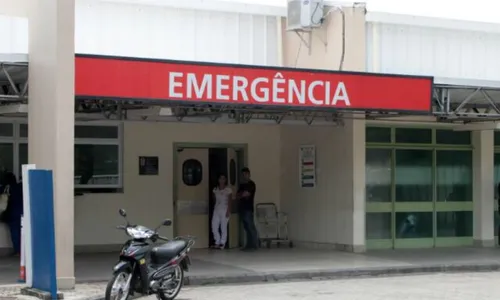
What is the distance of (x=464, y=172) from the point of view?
20.2m

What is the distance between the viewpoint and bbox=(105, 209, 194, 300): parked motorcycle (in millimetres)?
11266

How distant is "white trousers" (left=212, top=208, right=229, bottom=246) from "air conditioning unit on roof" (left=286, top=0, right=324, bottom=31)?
13.8ft

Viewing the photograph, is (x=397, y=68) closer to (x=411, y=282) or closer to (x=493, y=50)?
(x=493, y=50)

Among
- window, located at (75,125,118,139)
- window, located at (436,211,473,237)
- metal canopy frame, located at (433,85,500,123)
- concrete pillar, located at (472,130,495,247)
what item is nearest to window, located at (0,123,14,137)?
window, located at (75,125,118,139)

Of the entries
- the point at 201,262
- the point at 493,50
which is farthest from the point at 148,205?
the point at 493,50

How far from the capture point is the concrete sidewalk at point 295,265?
14312 mm

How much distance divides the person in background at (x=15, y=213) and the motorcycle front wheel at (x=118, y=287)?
602 cm

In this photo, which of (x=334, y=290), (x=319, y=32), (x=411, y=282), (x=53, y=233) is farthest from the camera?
(x=319, y=32)

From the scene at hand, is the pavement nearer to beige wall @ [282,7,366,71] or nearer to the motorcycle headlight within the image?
the motorcycle headlight

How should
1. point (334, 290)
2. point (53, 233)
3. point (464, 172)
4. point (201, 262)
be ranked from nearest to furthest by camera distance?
1. point (53, 233)
2. point (334, 290)
3. point (201, 262)
4. point (464, 172)

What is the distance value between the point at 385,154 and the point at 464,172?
94.3 inches

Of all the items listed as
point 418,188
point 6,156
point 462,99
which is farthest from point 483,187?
point 6,156

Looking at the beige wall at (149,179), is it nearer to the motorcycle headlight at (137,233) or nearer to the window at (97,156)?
the window at (97,156)

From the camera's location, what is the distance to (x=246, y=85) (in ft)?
46.7
